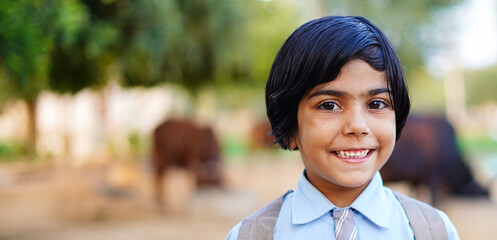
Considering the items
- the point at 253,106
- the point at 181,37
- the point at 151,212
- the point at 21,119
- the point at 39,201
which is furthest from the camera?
the point at 253,106

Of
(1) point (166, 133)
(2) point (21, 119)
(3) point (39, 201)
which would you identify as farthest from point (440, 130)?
(2) point (21, 119)

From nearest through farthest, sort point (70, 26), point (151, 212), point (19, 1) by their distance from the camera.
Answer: point (19, 1), point (70, 26), point (151, 212)

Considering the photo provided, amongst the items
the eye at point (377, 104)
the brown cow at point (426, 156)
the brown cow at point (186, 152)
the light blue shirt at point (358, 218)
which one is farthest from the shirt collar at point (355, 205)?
the brown cow at point (186, 152)

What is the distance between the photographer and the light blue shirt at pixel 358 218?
1.28 metres

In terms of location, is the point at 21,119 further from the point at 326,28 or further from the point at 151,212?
the point at 326,28

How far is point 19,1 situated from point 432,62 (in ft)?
36.0

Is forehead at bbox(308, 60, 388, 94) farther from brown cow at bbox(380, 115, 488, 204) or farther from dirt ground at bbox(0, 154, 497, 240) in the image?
dirt ground at bbox(0, 154, 497, 240)

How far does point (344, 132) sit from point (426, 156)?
19.4ft

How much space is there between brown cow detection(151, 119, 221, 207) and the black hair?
7.72m

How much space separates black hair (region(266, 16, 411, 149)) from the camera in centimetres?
127

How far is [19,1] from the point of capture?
3568 mm

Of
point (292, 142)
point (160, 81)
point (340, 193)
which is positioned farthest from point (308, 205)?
point (160, 81)

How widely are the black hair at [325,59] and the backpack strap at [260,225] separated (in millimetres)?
267

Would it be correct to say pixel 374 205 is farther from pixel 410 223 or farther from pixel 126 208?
pixel 126 208
